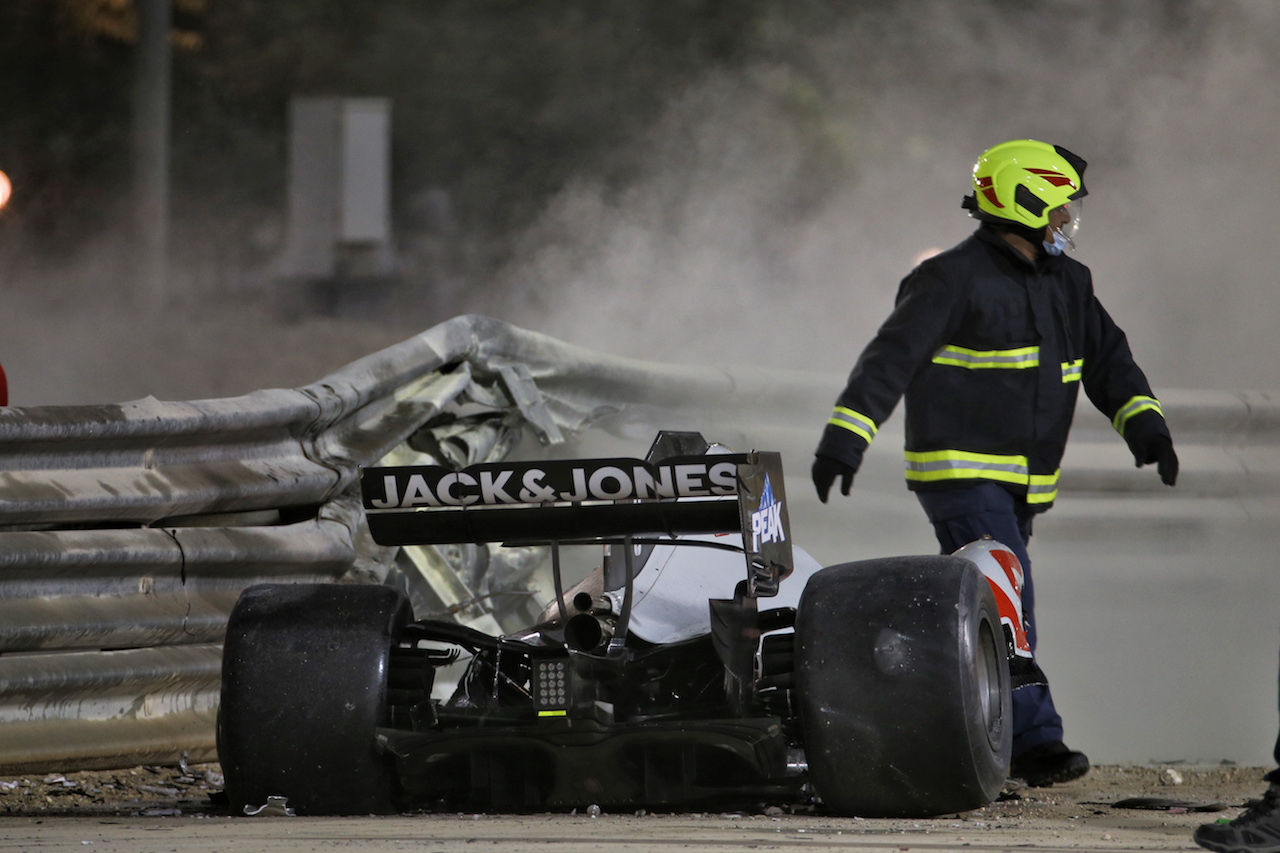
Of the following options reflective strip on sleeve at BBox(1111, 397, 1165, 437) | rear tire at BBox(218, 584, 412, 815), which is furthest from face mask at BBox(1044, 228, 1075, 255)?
rear tire at BBox(218, 584, 412, 815)

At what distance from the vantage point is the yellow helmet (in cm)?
446

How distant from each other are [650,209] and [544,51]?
3488 mm

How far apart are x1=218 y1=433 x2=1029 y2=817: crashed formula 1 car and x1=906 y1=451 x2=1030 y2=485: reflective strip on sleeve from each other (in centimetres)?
93

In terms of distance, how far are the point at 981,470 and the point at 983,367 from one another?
0.28 meters

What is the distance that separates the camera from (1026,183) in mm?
4473

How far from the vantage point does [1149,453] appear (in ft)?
14.9

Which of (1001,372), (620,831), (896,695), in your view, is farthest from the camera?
(1001,372)

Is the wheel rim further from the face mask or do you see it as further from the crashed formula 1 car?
the face mask

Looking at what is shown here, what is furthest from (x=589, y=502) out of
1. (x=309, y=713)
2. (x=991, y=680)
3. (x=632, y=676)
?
(x=991, y=680)

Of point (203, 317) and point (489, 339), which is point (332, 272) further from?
point (489, 339)

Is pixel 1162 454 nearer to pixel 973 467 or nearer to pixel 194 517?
pixel 973 467

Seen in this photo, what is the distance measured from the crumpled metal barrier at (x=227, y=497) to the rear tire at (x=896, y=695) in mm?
1983

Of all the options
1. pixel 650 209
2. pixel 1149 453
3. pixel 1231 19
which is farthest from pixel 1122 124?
pixel 1149 453

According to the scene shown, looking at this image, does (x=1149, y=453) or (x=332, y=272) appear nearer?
(x=1149, y=453)
